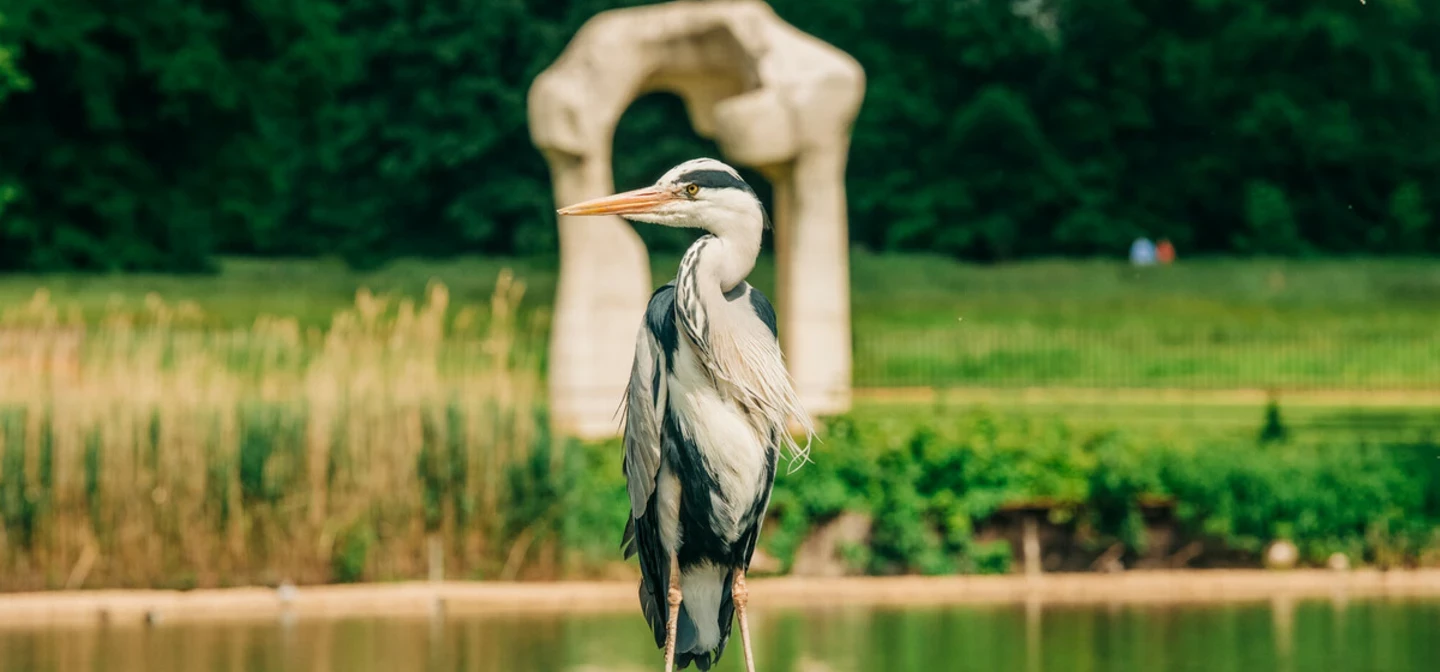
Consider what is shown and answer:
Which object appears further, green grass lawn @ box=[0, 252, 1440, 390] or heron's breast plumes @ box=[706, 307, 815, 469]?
green grass lawn @ box=[0, 252, 1440, 390]

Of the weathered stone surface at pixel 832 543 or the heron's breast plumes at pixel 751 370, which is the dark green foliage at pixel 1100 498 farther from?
the heron's breast plumes at pixel 751 370

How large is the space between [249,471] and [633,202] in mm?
7020

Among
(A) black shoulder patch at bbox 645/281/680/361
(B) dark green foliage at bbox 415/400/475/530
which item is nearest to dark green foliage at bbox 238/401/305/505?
(B) dark green foliage at bbox 415/400/475/530

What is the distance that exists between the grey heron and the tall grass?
639cm

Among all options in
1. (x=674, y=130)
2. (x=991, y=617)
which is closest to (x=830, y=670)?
(x=991, y=617)

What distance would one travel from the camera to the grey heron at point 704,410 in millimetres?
5516

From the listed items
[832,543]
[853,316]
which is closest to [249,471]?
[832,543]

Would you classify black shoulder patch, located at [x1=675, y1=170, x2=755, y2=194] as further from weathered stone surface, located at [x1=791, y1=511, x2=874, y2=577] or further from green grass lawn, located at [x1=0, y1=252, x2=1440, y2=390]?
green grass lawn, located at [x1=0, y1=252, x2=1440, y2=390]

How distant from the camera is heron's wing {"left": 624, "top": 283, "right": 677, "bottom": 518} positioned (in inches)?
222

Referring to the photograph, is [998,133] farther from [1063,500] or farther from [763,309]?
[763,309]

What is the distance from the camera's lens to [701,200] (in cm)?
552

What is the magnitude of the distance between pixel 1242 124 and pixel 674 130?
8718 millimetres

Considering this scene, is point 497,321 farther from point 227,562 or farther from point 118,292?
point 118,292

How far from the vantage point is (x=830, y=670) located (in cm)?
980
